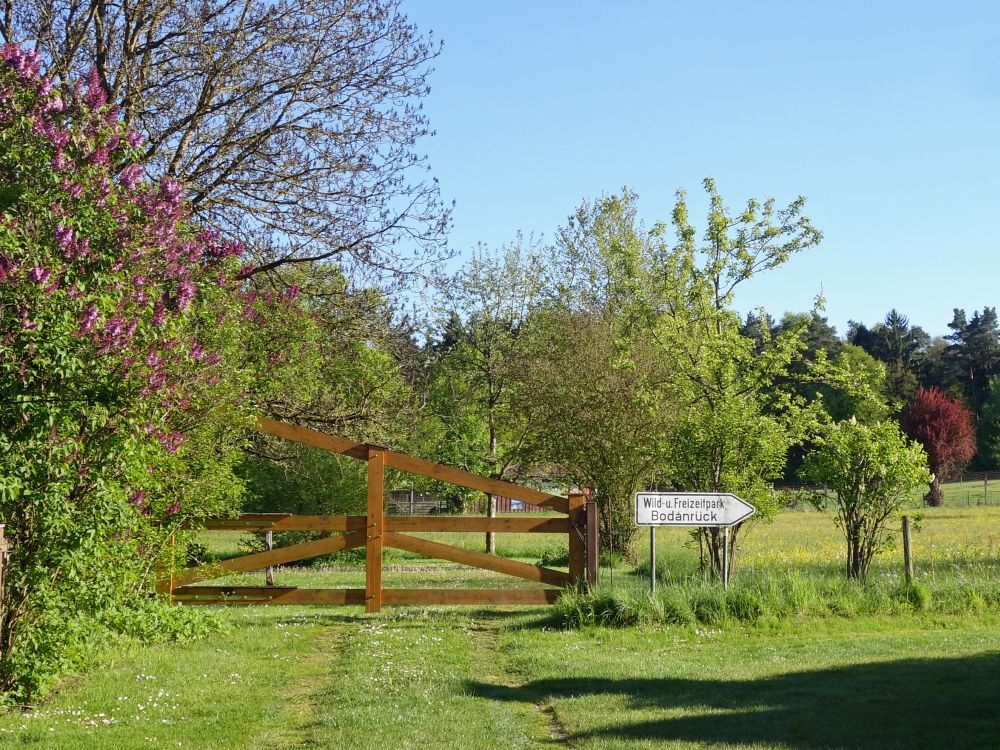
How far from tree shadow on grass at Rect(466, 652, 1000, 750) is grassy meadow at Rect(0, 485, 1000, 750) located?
3 centimetres

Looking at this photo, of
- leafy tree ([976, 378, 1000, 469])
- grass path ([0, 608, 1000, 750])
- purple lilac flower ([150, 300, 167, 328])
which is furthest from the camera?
leafy tree ([976, 378, 1000, 469])

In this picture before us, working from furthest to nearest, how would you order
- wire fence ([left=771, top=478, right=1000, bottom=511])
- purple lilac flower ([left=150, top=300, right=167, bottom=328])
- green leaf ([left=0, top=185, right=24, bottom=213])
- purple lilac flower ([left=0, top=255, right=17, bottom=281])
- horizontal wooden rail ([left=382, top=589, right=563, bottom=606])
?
wire fence ([left=771, top=478, right=1000, bottom=511])
horizontal wooden rail ([left=382, top=589, right=563, bottom=606])
purple lilac flower ([left=150, top=300, right=167, bottom=328])
green leaf ([left=0, top=185, right=24, bottom=213])
purple lilac flower ([left=0, top=255, right=17, bottom=281])

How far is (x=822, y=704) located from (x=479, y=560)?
6858 mm

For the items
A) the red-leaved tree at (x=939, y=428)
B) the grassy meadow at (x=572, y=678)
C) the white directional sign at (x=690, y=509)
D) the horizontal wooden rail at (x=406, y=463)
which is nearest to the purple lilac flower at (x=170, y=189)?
the grassy meadow at (x=572, y=678)

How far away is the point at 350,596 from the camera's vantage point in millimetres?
14641

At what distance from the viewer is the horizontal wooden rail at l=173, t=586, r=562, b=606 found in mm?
14352

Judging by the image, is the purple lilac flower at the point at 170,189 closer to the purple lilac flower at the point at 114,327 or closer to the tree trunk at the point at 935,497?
the purple lilac flower at the point at 114,327

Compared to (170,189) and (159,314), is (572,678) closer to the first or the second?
(159,314)

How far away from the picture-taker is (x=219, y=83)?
46.4 ft

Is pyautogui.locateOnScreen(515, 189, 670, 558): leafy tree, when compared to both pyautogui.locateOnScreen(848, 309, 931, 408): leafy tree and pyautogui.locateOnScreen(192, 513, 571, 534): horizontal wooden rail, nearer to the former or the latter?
pyautogui.locateOnScreen(192, 513, 571, 534): horizontal wooden rail

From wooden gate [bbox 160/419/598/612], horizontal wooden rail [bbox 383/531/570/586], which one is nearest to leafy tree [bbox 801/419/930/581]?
wooden gate [bbox 160/419/598/612]

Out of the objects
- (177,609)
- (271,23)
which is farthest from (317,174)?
(177,609)

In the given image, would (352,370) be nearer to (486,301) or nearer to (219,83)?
(219,83)

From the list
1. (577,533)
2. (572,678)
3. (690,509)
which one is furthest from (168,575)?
(690,509)
